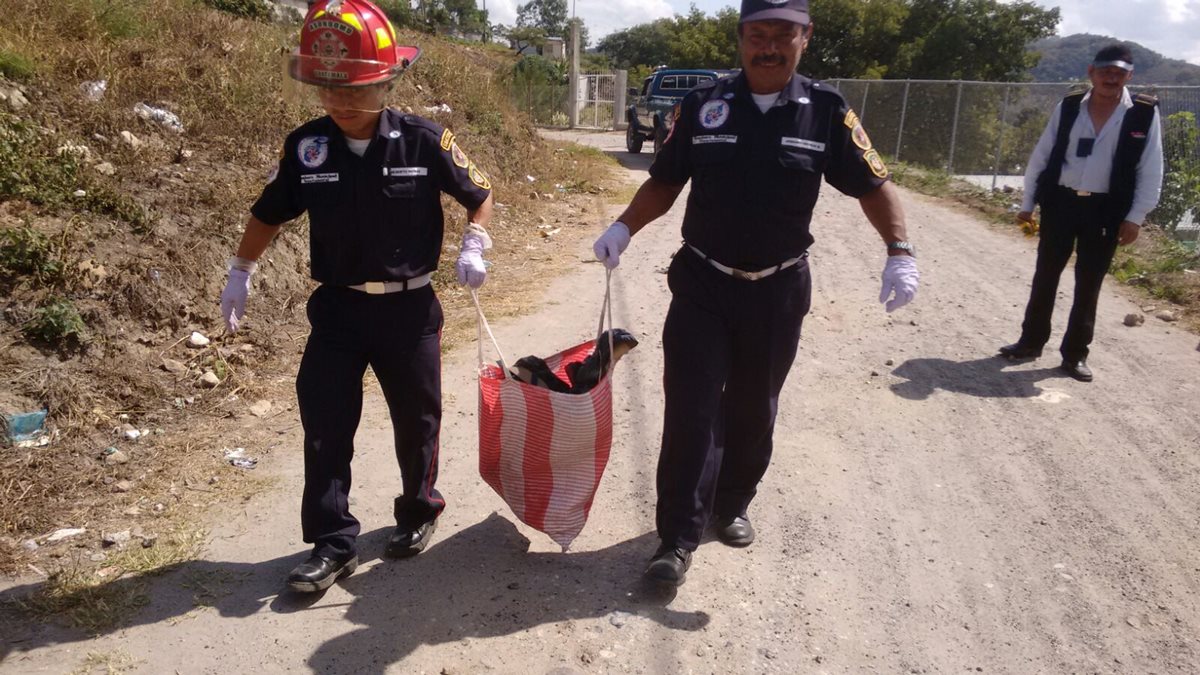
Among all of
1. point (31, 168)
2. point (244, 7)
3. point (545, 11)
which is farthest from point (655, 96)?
point (545, 11)

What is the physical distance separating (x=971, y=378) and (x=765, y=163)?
3.23 m

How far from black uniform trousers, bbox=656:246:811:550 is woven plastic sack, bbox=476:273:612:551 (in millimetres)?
264

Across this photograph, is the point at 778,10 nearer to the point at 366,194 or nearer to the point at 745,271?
the point at 745,271

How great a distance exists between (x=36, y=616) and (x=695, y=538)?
226 cm

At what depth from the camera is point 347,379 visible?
3.14 metres

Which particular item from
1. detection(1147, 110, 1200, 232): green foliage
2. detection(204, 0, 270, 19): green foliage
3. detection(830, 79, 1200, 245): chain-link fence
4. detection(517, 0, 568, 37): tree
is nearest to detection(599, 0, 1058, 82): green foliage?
detection(830, 79, 1200, 245): chain-link fence

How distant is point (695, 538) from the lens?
3.23m

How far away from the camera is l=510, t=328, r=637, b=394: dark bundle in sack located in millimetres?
3332

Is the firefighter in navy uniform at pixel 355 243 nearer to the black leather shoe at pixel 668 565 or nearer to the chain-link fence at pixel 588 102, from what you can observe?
the black leather shoe at pixel 668 565

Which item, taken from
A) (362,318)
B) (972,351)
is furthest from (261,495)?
(972,351)

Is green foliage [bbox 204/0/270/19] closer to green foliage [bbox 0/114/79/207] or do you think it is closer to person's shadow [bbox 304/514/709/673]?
green foliage [bbox 0/114/79/207]

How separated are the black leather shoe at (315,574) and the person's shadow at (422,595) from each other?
6 centimetres

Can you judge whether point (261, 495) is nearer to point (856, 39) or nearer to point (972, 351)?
point (972, 351)

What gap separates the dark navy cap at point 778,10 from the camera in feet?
9.43
